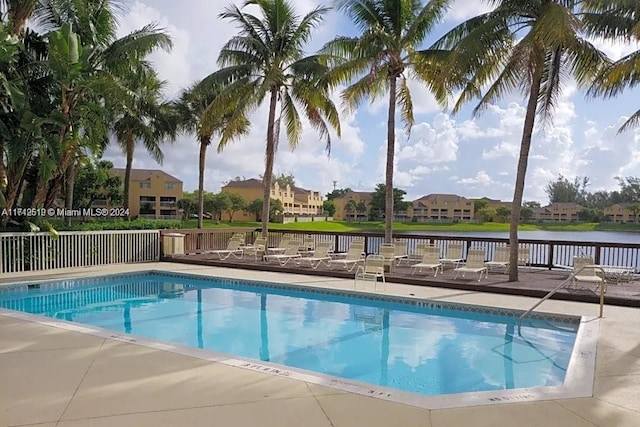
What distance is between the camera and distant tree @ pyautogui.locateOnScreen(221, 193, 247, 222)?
171ft

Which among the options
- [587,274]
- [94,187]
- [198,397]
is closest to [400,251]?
[587,274]

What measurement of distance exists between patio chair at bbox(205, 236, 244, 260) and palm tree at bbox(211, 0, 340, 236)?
91.2 inches

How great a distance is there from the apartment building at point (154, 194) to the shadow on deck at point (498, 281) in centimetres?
3796

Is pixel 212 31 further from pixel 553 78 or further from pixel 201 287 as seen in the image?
pixel 553 78

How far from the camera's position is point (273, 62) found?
14.7 meters

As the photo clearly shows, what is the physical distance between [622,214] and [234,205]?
3933 centimetres

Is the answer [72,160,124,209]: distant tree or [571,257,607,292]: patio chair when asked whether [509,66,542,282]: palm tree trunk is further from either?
[72,160,124,209]: distant tree

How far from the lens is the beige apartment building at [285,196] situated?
197ft

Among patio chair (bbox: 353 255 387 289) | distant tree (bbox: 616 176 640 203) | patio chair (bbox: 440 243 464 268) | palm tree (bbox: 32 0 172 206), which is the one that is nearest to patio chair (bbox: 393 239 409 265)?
patio chair (bbox: 440 243 464 268)

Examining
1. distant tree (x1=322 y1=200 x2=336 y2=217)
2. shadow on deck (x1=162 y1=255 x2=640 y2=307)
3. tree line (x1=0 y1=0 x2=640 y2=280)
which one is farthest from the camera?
distant tree (x1=322 y1=200 x2=336 y2=217)

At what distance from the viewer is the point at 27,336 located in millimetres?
5863

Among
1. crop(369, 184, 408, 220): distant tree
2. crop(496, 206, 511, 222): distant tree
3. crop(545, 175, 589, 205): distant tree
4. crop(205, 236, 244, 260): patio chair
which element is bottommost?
crop(205, 236, 244, 260): patio chair

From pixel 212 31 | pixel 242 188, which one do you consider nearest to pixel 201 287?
pixel 212 31

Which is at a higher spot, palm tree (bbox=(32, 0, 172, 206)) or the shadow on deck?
palm tree (bbox=(32, 0, 172, 206))
